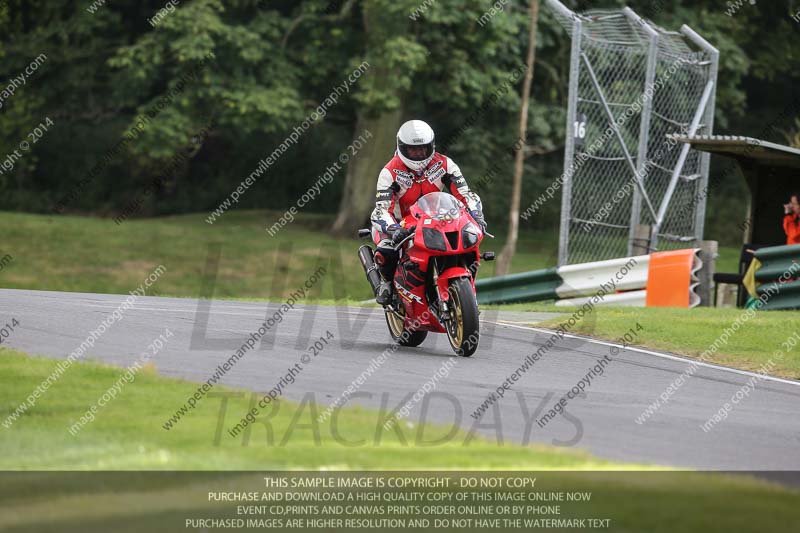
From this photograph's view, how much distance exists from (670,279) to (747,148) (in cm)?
205

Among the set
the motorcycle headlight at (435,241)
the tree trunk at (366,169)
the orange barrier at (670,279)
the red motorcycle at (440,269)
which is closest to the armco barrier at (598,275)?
the orange barrier at (670,279)

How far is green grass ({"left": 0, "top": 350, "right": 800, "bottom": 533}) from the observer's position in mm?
6168

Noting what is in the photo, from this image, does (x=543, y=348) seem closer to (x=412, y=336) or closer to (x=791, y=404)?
(x=412, y=336)

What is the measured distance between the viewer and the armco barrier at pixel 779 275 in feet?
54.9

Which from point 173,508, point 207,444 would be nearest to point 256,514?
point 173,508

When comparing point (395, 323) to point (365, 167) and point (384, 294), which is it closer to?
point (384, 294)

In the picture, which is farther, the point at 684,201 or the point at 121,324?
the point at 684,201

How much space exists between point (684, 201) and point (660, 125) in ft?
4.08

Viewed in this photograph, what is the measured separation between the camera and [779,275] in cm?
1694

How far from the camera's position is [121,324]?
12812 mm

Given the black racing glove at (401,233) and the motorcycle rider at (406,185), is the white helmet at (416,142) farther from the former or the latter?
the black racing glove at (401,233)

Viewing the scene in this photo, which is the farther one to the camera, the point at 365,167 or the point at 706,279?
the point at 365,167

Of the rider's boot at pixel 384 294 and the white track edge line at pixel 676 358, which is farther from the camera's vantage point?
the rider's boot at pixel 384 294

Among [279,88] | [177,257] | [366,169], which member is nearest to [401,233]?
[279,88]
